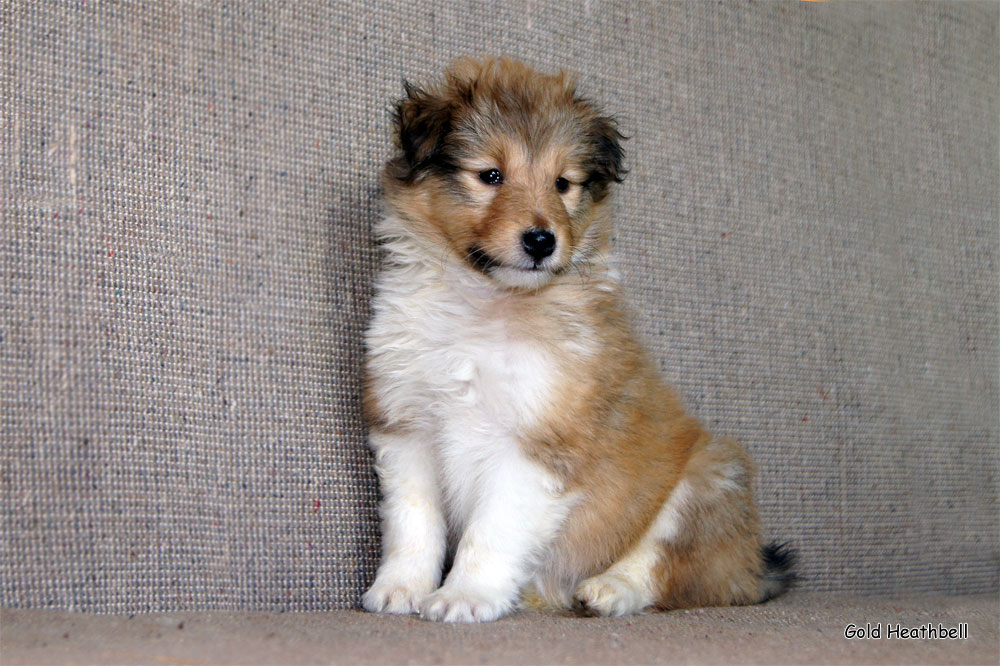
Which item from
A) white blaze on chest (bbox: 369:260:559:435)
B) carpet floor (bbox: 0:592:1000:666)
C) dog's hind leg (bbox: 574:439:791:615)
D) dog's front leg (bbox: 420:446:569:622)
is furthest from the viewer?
dog's hind leg (bbox: 574:439:791:615)

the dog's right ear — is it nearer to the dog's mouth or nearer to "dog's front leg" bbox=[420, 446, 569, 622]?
the dog's mouth

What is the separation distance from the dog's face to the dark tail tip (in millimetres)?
1215

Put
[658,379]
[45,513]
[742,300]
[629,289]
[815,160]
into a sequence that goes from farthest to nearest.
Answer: [815,160] → [742,300] → [629,289] → [658,379] → [45,513]

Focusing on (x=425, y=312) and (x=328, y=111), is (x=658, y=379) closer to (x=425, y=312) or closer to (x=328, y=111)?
(x=425, y=312)

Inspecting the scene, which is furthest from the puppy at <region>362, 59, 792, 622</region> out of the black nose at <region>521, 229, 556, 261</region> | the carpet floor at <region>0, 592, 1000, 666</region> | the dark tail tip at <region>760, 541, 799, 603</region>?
the carpet floor at <region>0, 592, 1000, 666</region>

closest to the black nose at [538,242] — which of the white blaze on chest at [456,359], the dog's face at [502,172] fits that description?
the dog's face at [502,172]

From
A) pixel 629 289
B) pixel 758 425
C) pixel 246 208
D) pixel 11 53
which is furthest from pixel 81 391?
pixel 758 425

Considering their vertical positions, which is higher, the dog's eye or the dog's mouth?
the dog's eye

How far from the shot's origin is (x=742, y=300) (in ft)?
13.2

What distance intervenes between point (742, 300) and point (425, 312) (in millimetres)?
1612

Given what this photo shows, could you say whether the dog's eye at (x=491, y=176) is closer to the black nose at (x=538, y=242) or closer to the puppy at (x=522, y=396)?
the puppy at (x=522, y=396)

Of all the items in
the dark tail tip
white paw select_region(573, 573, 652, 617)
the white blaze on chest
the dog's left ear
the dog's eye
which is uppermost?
the dog's left ear

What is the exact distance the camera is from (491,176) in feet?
9.56

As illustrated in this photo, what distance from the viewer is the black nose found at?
274cm
